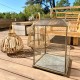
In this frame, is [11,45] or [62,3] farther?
[62,3]

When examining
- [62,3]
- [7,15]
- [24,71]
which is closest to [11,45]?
[24,71]

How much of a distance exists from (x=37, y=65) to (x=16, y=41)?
68 centimetres

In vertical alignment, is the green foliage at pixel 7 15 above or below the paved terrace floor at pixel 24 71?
above

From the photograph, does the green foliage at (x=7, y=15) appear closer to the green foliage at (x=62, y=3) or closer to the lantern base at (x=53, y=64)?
the lantern base at (x=53, y=64)

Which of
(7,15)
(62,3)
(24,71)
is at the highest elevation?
(62,3)

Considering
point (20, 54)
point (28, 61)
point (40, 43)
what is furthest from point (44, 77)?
point (40, 43)

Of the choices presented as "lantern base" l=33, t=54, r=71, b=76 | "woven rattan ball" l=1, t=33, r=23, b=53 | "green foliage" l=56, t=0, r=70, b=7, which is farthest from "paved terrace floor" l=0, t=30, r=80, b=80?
"green foliage" l=56, t=0, r=70, b=7

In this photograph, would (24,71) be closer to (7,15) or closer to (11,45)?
(11,45)

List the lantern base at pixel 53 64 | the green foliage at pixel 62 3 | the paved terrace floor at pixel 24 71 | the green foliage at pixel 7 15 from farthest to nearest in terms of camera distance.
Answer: the green foliage at pixel 62 3, the green foliage at pixel 7 15, the lantern base at pixel 53 64, the paved terrace floor at pixel 24 71

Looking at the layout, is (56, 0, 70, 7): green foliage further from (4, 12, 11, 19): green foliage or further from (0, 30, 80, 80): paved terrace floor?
(0, 30, 80, 80): paved terrace floor

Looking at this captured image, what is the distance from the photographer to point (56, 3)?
18.2m

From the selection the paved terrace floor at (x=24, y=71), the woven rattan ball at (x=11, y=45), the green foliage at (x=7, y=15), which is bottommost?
the paved terrace floor at (x=24, y=71)

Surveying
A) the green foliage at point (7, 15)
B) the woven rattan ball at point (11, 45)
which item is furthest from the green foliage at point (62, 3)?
the woven rattan ball at point (11, 45)

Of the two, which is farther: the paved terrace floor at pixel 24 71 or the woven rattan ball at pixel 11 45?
the woven rattan ball at pixel 11 45
